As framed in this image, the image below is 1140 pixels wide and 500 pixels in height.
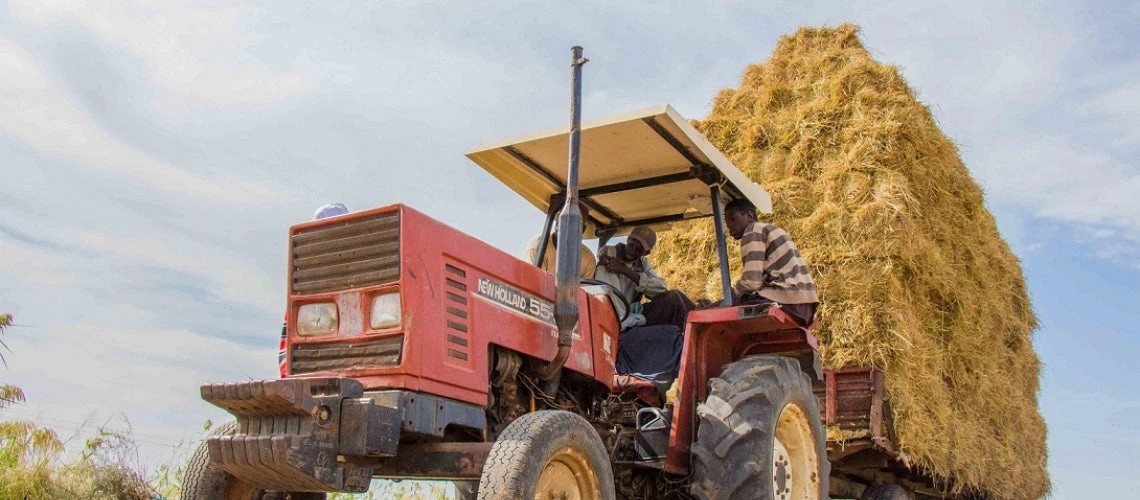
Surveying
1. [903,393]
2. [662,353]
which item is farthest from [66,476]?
[903,393]

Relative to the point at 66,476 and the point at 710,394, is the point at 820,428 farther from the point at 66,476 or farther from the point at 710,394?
the point at 66,476

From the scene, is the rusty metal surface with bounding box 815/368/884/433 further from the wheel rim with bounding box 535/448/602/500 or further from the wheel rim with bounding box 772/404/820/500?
the wheel rim with bounding box 535/448/602/500

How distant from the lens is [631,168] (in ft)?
20.2

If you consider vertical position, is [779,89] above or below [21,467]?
above

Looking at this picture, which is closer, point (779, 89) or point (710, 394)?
point (710, 394)

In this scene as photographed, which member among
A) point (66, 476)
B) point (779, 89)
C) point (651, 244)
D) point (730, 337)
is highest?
point (779, 89)

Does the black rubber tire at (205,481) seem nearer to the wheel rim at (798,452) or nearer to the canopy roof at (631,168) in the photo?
the canopy roof at (631,168)

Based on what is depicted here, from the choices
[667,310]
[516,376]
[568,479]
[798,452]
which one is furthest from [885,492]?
[568,479]

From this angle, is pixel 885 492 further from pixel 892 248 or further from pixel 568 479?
pixel 568 479

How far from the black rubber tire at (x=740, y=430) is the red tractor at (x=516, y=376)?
0.01 meters

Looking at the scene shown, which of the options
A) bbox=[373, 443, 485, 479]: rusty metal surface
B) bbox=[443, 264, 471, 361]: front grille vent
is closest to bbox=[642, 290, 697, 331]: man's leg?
bbox=[443, 264, 471, 361]: front grille vent

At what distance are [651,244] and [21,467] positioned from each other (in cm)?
487

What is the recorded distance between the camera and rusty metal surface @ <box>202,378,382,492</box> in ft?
12.7

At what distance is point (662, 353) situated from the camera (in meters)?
5.75
